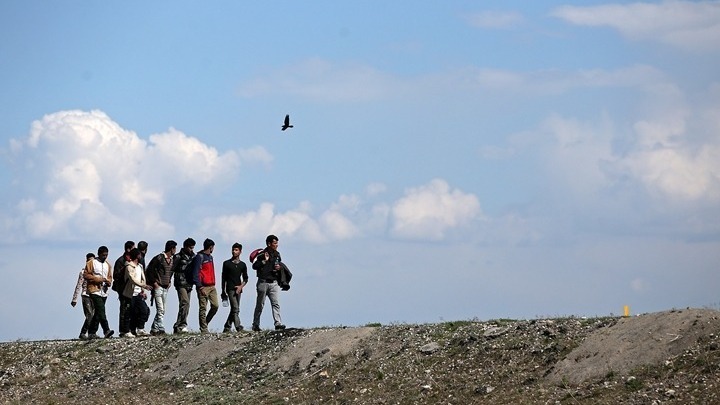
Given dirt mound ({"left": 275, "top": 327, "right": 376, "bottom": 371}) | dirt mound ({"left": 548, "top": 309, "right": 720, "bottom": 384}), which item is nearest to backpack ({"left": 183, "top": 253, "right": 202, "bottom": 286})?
dirt mound ({"left": 275, "top": 327, "right": 376, "bottom": 371})

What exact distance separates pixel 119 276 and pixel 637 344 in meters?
14.3

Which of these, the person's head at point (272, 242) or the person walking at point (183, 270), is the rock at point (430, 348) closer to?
the person's head at point (272, 242)

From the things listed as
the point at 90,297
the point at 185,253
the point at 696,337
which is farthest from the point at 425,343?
the point at 90,297

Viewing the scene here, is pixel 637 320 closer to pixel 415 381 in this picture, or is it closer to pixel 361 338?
pixel 415 381

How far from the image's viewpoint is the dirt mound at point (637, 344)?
822 inches

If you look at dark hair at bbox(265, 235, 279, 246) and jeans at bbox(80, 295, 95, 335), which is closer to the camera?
dark hair at bbox(265, 235, 279, 246)

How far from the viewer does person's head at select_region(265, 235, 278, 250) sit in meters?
28.2

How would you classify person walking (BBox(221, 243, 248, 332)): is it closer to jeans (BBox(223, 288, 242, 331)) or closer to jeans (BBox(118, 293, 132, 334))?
jeans (BBox(223, 288, 242, 331))

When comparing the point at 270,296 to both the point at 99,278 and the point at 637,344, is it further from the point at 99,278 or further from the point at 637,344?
the point at 637,344

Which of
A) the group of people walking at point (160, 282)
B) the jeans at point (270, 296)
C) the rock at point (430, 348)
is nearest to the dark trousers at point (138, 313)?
the group of people walking at point (160, 282)

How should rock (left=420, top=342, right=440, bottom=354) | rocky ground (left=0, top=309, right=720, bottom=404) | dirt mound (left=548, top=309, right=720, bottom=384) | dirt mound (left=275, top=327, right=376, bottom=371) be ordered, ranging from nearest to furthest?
1. rocky ground (left=0, top=309, right=720, bottom=404)
2. dirt mound (left=548, top=309, right=720, bottom=384)
3. rock (left=420, top=342, right=440, bottom=354)
4. dirt mound (left=275, top=327, right=376, bottom=371)

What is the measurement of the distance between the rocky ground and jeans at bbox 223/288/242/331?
1.15 m

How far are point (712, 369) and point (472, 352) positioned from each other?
5.13 meters

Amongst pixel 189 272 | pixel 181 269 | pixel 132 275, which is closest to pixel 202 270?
pixel 189 272
